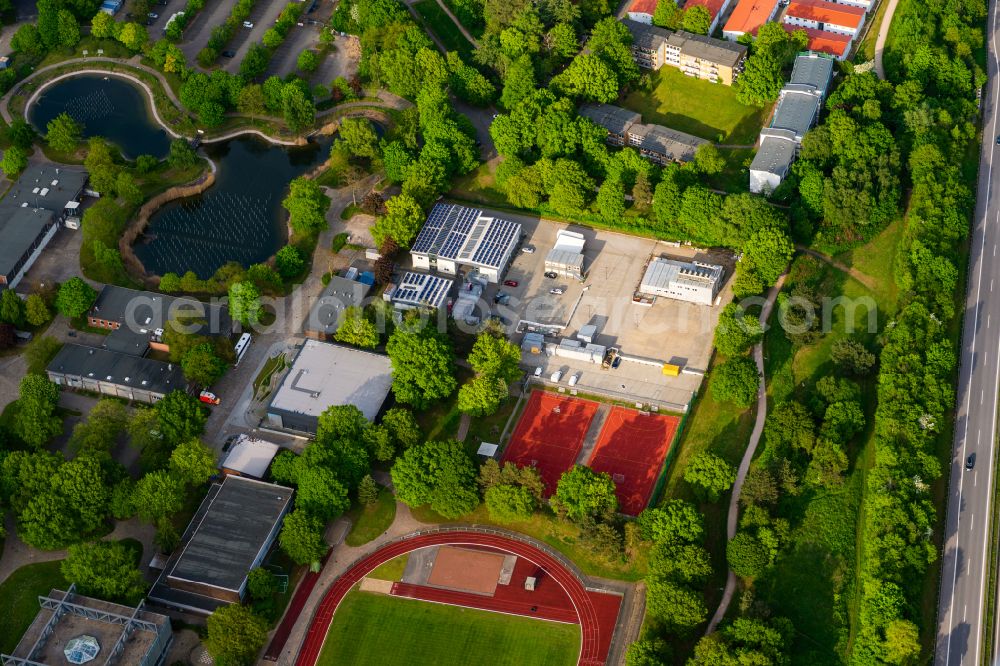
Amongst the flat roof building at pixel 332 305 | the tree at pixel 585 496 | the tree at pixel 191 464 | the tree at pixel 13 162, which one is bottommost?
the tree at pixel 191 464

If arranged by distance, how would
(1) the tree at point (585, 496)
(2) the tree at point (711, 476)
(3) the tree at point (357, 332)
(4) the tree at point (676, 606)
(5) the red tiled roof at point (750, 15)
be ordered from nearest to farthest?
(4) the tree at point (676, 606) < (1) the tree at point (585, 496) < (2) the tree at point (711, 476) < (3) the tree at point (357, 332) < (5) the red tiled roof at point (750, 15)

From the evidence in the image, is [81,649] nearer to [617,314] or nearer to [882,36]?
[617,314]

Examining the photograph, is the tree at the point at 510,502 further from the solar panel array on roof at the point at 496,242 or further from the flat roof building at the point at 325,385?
the solar panel array on roof at the point at 496,242

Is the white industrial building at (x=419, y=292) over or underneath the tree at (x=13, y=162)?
underneath

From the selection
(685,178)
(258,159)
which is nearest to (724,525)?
(685,178)

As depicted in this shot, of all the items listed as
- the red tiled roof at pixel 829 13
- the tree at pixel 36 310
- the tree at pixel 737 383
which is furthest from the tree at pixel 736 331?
the tree at pixel 36 310
